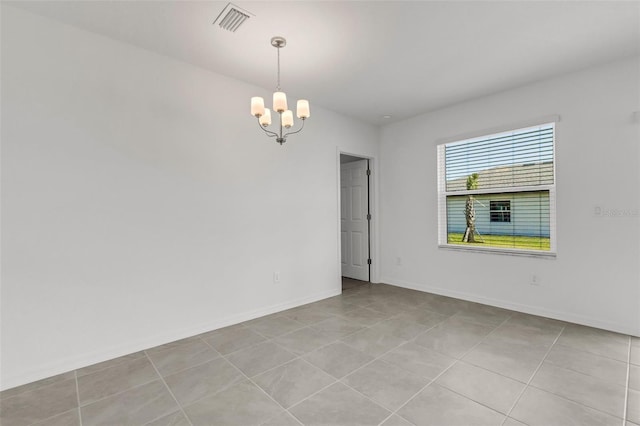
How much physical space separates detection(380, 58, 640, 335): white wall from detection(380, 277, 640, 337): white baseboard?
1 centimetres

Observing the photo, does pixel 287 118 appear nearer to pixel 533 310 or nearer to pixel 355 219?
pixel 355 219

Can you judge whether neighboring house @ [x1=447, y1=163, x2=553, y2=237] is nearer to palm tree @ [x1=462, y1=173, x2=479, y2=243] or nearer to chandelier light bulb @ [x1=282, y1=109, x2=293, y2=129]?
palm tree @ [x1=462, y1=173, x2=479, y2=243]

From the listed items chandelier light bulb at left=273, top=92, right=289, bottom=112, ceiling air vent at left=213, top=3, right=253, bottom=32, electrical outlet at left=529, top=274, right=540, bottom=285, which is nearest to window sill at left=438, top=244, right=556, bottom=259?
electrical outlet at left=529, top=274, right=540, bottom=285

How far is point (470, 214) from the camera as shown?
171 inches

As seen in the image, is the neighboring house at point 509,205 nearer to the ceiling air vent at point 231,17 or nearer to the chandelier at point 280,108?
the chandelier at point 280,108

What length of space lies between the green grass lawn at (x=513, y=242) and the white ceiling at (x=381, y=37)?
1.93m

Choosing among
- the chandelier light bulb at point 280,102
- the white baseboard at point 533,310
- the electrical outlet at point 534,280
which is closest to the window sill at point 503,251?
the electrical outlet at point 534,280

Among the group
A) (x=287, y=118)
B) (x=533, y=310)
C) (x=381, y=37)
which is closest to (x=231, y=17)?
(x=287, y=118)

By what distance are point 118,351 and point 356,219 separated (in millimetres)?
3944

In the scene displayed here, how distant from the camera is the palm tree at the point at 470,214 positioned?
429 cm

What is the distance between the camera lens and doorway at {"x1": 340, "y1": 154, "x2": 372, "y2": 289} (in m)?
5.35

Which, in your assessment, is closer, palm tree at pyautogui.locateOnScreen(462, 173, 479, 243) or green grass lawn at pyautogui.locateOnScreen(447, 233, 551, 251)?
green grass lawn at pyautogui.locateOnScreen(447, 233, 551, 251)

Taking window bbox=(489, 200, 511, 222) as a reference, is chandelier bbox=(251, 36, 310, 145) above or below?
above

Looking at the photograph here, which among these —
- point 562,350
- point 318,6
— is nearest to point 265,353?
point 562,350
